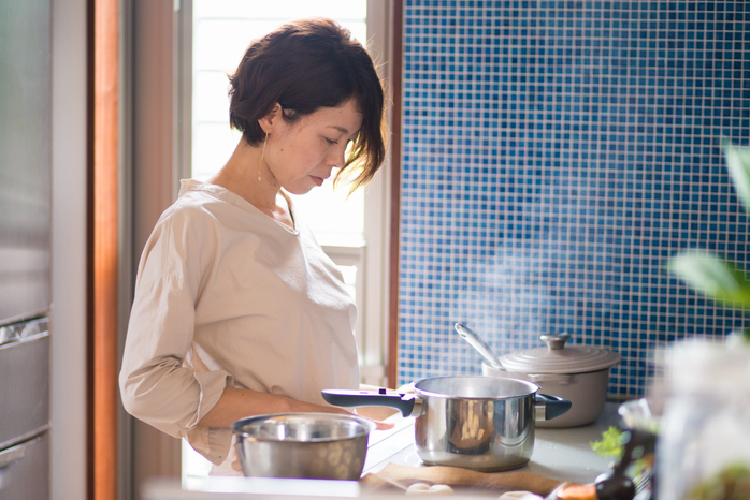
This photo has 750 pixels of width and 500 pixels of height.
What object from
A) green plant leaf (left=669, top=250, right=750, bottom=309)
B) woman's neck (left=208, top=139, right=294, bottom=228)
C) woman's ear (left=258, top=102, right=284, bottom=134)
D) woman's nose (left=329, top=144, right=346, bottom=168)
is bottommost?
green plant leaf (left=669, top=250, right=750, bottom=309)

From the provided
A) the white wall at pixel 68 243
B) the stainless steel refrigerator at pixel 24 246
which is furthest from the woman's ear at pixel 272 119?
the white wall at pixel 68 243

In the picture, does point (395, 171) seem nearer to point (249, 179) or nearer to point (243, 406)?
point (249, 179)

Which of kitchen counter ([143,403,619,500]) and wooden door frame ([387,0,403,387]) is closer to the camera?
kitchen counter ([143,403,619,500])

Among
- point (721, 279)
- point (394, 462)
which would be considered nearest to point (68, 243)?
point (394, 462)

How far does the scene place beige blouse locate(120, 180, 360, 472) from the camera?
1186mm

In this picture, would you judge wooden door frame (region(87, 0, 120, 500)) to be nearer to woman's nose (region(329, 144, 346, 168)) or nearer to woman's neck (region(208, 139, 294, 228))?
woman's neck (region(208, 139, 294, 228))

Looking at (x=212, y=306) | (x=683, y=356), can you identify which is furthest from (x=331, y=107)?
(x=683, y=356)

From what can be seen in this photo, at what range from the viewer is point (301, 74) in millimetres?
1356

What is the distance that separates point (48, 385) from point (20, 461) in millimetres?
227

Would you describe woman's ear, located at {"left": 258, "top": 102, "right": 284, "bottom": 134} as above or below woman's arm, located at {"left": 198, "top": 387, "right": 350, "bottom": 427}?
above

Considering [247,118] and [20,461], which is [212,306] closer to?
[247,118]

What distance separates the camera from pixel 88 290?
222cm

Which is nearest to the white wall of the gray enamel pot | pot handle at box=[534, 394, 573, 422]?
the gray enamel pot

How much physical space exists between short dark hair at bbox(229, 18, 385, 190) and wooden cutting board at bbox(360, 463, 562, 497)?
2.27ft
